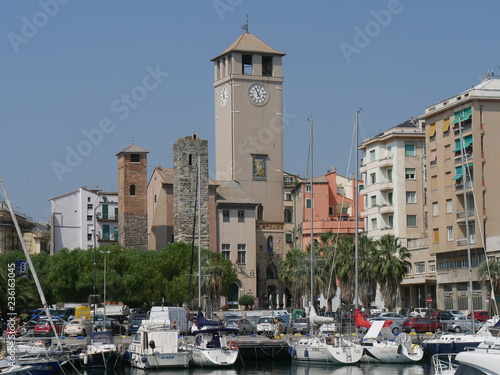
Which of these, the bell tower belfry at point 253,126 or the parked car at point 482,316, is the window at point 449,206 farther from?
the bell tower belfry at point 253,126

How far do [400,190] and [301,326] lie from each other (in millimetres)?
31365

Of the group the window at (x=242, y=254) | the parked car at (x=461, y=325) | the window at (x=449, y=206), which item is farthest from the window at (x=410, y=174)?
the parked car at (x=461, y=325)

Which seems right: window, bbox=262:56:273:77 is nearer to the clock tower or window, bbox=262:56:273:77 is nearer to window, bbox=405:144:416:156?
the clock tower

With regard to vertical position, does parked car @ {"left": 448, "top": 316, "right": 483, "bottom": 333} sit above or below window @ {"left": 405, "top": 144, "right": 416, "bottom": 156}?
below

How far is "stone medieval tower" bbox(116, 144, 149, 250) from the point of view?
11162cm

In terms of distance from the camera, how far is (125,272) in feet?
294

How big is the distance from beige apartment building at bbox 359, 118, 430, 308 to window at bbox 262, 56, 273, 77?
24624mm

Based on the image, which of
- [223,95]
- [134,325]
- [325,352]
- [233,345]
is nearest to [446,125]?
[134,325]

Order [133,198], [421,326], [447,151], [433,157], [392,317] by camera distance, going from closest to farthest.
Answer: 1. [421,326]
2. [392,317]
3. [447,151]
4. [433,157]
5. [133,198]

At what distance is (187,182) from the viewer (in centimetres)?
10088

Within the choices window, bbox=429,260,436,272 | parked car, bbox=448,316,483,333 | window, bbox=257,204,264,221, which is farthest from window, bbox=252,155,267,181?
parked car, bbox=448,316,483,333

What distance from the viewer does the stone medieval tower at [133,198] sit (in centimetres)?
11162

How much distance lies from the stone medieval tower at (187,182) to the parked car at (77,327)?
37.8 m

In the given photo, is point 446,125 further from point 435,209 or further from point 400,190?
point 400,190
